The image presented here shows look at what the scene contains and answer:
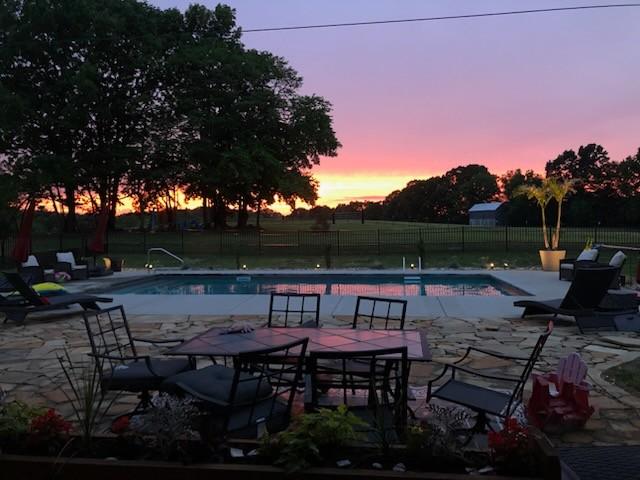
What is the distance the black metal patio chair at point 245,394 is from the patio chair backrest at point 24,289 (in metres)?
5.63

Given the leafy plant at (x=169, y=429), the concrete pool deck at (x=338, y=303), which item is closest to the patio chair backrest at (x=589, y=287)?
the concrete pool deck at (x=338, y=303)

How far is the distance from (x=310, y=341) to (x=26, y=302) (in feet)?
20.9

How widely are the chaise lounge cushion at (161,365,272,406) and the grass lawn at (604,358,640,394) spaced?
3275mm

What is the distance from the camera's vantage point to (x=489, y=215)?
50500 millimetres

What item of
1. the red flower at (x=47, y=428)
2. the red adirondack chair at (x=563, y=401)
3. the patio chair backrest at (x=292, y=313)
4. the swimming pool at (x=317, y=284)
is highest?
the red flower at (x=47, y=428)

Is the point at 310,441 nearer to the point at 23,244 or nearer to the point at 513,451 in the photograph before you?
the point at 513,451

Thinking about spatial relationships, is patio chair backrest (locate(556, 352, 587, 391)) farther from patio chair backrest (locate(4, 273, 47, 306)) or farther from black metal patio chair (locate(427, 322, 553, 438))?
patio chair backrest (locate(4, 273, 47, 306))

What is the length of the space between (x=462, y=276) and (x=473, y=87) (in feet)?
21.5

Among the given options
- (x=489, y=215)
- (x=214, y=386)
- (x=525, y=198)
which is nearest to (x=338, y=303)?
(x=214, y=386)

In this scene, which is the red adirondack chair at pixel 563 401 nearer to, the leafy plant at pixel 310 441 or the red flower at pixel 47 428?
the leafy plant at pixel 310 441

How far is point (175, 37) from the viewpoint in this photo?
100 feet

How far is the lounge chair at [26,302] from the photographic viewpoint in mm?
7831

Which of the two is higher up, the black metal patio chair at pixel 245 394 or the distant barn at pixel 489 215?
the distant barn at pixel 489 215

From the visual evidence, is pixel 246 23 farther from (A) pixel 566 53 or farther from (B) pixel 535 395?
(B) pixel 535 395
